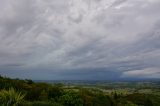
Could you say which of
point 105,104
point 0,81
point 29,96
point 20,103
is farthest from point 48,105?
point 105,104

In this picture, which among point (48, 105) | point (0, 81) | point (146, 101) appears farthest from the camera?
point (146, 101)

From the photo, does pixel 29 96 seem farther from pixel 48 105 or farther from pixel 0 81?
pixel 48 105

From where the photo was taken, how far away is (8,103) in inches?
958

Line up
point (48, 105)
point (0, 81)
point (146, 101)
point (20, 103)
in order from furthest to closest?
point (146, 101), point (0, 81), point (48, 105), point (20, 103)

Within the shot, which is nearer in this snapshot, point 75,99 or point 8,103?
point 8,103

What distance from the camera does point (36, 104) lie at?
91.8 ft

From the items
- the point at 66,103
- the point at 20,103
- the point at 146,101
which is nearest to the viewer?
the point at 20,103

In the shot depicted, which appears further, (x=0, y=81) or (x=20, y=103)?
(x=0, y=81)

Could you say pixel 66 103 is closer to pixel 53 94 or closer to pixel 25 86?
pixel 53 94

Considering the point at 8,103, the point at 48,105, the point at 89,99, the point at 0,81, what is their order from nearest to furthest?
the point at 8,103, the point at 48,105, the point at 0,81, the point at 89,99

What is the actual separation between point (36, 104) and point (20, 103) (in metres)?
1.87

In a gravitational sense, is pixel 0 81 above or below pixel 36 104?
above

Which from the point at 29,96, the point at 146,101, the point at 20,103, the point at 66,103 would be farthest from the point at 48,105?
the point at 146,101

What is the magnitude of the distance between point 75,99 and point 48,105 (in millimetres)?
13173
